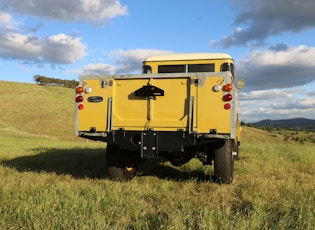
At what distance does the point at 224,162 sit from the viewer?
6.44 metres

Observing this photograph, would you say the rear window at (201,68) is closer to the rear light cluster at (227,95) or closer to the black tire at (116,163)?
the rear light cluster at (227,95)

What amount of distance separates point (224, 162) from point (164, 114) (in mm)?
1440

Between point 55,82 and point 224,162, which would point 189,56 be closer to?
point 224,162

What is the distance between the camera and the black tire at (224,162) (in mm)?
6406

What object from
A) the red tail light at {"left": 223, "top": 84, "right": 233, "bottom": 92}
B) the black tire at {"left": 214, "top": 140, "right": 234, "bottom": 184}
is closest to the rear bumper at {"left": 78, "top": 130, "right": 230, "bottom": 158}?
the black tire at {"left": 214, "top": 140, "right": 234, "bottom": 184}

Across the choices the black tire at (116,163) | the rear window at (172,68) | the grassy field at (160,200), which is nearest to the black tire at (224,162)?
the grassy field at (160,200)

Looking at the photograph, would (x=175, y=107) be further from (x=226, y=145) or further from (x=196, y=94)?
(x=226, y=145)

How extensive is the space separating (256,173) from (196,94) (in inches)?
120

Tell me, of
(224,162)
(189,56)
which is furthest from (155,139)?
(189,56)

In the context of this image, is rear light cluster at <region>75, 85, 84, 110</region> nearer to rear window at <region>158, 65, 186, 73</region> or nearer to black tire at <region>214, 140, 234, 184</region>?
rear window at <region>158, 65, 186, 73</region>

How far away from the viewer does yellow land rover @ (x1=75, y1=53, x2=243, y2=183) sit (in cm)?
591

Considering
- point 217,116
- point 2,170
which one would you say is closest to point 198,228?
point 217,116

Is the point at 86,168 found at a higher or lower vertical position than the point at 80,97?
lower

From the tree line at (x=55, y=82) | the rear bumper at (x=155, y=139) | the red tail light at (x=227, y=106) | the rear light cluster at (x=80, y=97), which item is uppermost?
the tree line at (x=55, y=82)
